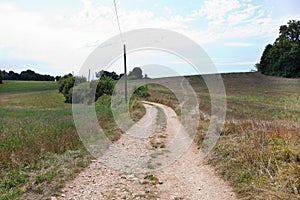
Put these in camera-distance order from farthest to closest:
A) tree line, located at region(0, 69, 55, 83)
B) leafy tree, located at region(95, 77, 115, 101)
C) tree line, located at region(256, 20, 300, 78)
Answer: tree line, located at region(0, 69, 55, 83)
tree line, located at region(256, 20, 300, 78)
leafy tree, located at region(95, 77, 115, 101)

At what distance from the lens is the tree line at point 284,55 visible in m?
58.6

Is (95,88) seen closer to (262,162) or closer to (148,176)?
(148,176)

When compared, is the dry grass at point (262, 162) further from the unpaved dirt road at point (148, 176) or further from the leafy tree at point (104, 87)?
the leafy tree at point (104, 87)

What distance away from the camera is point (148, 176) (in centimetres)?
598

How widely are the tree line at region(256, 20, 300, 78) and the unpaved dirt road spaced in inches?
2368

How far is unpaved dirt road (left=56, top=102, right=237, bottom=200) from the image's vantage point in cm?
504

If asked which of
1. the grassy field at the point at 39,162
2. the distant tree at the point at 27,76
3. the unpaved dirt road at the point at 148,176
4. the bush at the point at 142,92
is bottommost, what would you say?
the unpaved dirt road at the point at 148,176

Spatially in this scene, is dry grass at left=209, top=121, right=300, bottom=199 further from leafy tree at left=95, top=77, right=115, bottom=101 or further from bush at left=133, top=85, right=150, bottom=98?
bush at left=133, top=85, right=150, bottom=98

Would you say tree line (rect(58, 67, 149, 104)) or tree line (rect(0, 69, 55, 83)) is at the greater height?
tree line (rect(0, 69, 55, 83))

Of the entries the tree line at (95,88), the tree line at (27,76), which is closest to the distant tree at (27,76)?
the tree line at (27,76)

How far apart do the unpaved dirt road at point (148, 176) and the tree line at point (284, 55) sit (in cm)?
6014

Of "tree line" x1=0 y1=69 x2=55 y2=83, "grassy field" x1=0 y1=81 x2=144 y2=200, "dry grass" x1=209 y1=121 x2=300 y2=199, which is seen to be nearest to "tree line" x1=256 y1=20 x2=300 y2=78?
"dry grass" x1=209 y1=121 x2=300 y2=199

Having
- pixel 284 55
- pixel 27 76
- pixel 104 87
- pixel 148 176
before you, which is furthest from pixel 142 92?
pixel 27 76

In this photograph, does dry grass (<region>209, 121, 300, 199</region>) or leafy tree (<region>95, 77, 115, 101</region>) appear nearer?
dry grass (<region>209, 121, 300, 199</region>)
